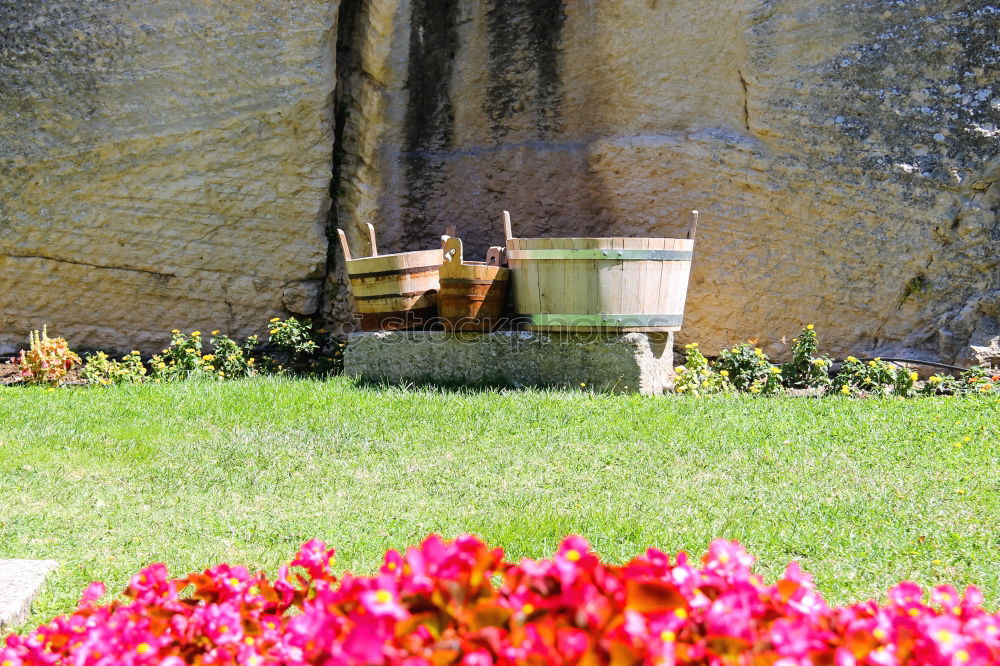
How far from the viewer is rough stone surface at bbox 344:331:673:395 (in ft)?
23.8

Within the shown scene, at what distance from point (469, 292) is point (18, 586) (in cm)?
444

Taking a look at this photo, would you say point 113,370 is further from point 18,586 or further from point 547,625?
point 547,625

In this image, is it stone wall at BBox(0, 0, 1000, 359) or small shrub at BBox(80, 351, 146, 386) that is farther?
small shrub at BBox(80, 351, 146, 386)

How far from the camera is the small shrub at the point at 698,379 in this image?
7.46 m

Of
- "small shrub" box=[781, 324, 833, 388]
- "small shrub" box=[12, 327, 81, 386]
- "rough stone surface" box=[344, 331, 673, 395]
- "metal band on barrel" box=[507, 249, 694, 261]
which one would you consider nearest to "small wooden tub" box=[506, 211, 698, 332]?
"metal band on barrel" box=[507, 249, 694, 261]

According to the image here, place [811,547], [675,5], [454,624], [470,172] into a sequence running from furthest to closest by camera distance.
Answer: [470,172] → [675,5] → [811,547] → [454,624]

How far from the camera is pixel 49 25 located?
8656 millimetres

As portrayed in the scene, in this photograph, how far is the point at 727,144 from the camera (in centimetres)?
815

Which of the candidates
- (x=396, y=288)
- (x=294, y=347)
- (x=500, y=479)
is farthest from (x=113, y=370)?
(x=500, y=479)

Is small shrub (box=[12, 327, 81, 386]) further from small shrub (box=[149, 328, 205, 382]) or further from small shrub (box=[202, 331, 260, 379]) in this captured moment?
small shrub (box=[202, 331, 260, 379])

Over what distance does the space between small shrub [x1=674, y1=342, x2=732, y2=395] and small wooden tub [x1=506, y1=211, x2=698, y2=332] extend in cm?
45

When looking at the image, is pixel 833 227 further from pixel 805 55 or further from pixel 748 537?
pixel 748 537

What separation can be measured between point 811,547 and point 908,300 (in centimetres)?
465

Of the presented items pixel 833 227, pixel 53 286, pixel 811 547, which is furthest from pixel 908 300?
pixel 53 286
